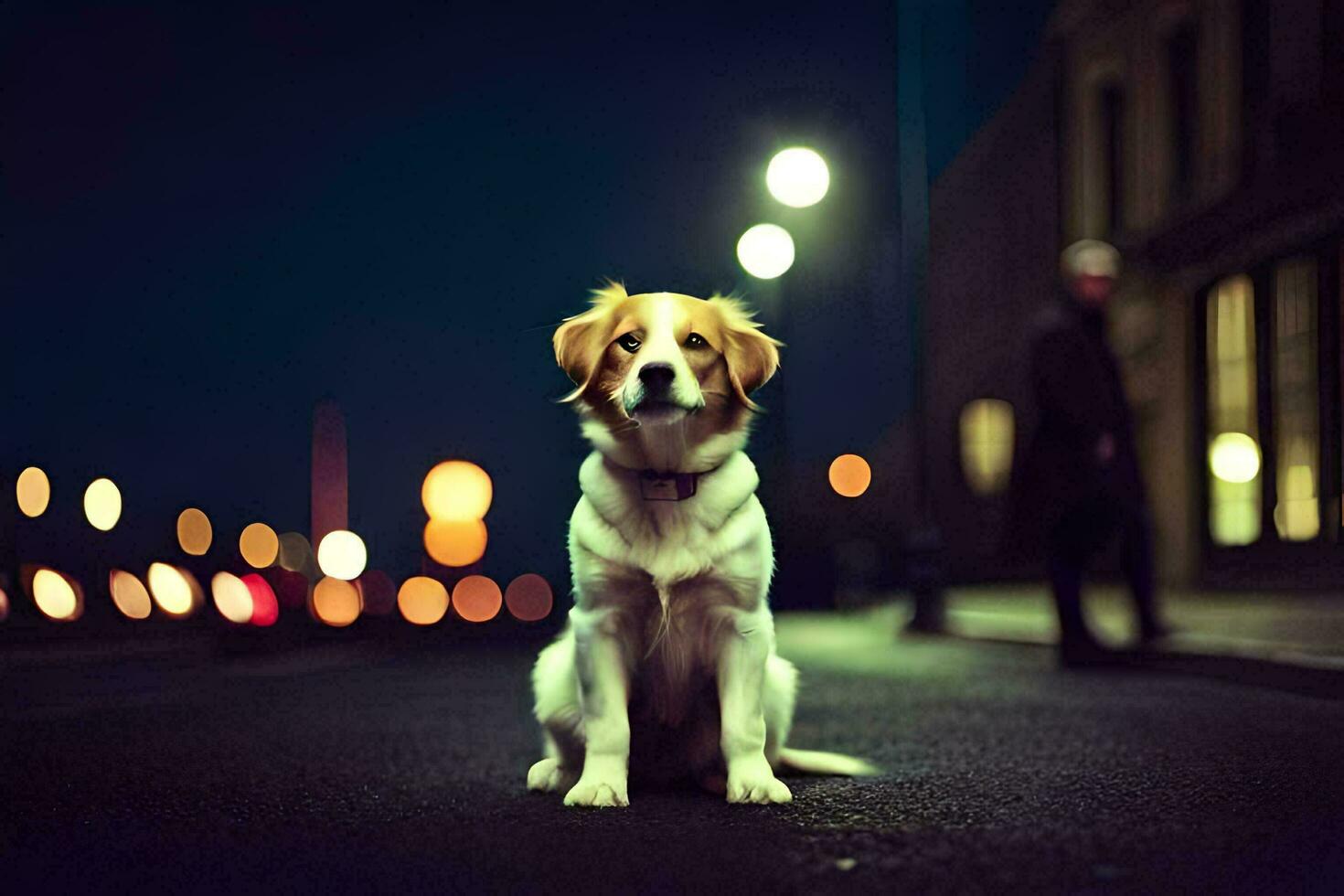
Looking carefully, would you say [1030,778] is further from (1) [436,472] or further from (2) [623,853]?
(1) [436,472]

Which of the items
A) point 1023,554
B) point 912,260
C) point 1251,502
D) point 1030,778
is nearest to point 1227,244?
point 1251,502

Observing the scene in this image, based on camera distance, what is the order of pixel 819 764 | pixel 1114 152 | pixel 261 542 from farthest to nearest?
pixel 261 542
pixel 1114 152
pixel 819 764

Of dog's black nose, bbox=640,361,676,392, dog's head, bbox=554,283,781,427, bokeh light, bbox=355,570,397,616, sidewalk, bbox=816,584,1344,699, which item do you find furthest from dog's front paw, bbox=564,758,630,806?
bokeh light, bbox=355,570,397,616

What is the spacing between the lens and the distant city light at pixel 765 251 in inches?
475

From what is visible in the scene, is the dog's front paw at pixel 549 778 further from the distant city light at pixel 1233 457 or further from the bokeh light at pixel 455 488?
the bokeh light at pixel 455 488

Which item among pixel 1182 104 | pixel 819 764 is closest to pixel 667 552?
pixel 819 764

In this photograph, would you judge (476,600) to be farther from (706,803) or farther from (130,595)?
(706,803)

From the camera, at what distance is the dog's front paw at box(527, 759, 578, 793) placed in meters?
4.21

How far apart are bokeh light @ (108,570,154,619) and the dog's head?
9.52 meters

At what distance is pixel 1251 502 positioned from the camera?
50.2ft

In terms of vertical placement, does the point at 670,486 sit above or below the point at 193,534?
above

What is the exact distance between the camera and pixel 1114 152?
1912 cm

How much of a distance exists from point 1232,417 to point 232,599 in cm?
1131

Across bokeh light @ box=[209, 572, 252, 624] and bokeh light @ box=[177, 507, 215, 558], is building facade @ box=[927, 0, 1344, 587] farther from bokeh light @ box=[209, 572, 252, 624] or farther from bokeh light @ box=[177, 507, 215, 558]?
bokeh light @ box=[177, 507, 215, 558]
